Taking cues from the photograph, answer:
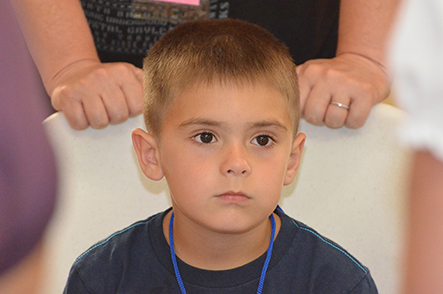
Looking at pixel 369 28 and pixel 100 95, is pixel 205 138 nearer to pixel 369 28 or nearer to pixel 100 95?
pixel 100 95

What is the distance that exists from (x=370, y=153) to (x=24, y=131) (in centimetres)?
90

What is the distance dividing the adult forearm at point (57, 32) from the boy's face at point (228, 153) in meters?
0.39

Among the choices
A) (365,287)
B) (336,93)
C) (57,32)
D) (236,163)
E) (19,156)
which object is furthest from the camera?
(57,32)

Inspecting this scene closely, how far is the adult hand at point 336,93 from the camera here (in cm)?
118

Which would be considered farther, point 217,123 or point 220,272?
point 220,272

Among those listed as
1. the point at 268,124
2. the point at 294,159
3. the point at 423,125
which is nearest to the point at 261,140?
the point at 268,124

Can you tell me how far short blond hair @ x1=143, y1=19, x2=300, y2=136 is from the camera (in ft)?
3.22

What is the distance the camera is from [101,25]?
1392 millimetres

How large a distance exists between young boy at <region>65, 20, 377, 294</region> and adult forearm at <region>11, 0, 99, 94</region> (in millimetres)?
250

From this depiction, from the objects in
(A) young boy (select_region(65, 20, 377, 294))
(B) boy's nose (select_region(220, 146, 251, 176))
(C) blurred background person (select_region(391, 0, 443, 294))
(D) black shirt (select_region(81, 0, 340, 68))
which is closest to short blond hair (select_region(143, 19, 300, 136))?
(A) young boy (select_region(65, 20, 377, 294))

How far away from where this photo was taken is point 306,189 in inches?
49.6

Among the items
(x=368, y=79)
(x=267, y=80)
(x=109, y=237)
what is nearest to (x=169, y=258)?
(x=109, y=237)

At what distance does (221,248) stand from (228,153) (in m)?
0.22

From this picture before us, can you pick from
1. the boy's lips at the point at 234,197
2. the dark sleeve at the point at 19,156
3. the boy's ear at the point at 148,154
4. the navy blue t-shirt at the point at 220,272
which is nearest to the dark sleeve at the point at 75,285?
the navy blue t-shirt at the point at 220,272
